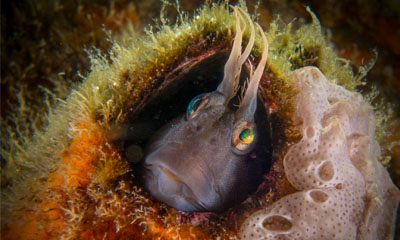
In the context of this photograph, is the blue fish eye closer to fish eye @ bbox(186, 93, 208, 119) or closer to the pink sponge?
fish eye @ bbox(186, 93, 208, 119)

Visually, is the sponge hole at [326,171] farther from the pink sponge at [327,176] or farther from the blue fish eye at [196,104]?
the blue fish eye at [196,104]

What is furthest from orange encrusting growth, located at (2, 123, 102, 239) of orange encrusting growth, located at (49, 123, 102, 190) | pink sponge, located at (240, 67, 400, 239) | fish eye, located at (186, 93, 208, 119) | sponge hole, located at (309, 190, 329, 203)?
sponge hole, located at (309, 190, 329, 203)

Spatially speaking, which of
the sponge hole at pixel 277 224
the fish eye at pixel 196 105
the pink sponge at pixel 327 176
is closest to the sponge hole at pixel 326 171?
the pink sponge at pixel 327 176

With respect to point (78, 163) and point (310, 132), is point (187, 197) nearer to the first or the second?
point (78, 163)

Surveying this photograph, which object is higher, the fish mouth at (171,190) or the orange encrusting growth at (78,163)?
the orange encrusting growth at (78,163)

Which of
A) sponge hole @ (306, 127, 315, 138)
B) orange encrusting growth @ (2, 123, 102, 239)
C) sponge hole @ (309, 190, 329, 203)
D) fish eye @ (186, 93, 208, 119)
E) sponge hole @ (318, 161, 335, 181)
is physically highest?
orange encrusting growth @ (2, 123, 102, 239)

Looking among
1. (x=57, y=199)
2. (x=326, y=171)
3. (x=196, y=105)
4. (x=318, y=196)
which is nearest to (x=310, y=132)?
(x=326, y=171)

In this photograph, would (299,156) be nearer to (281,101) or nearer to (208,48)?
(281,101)
